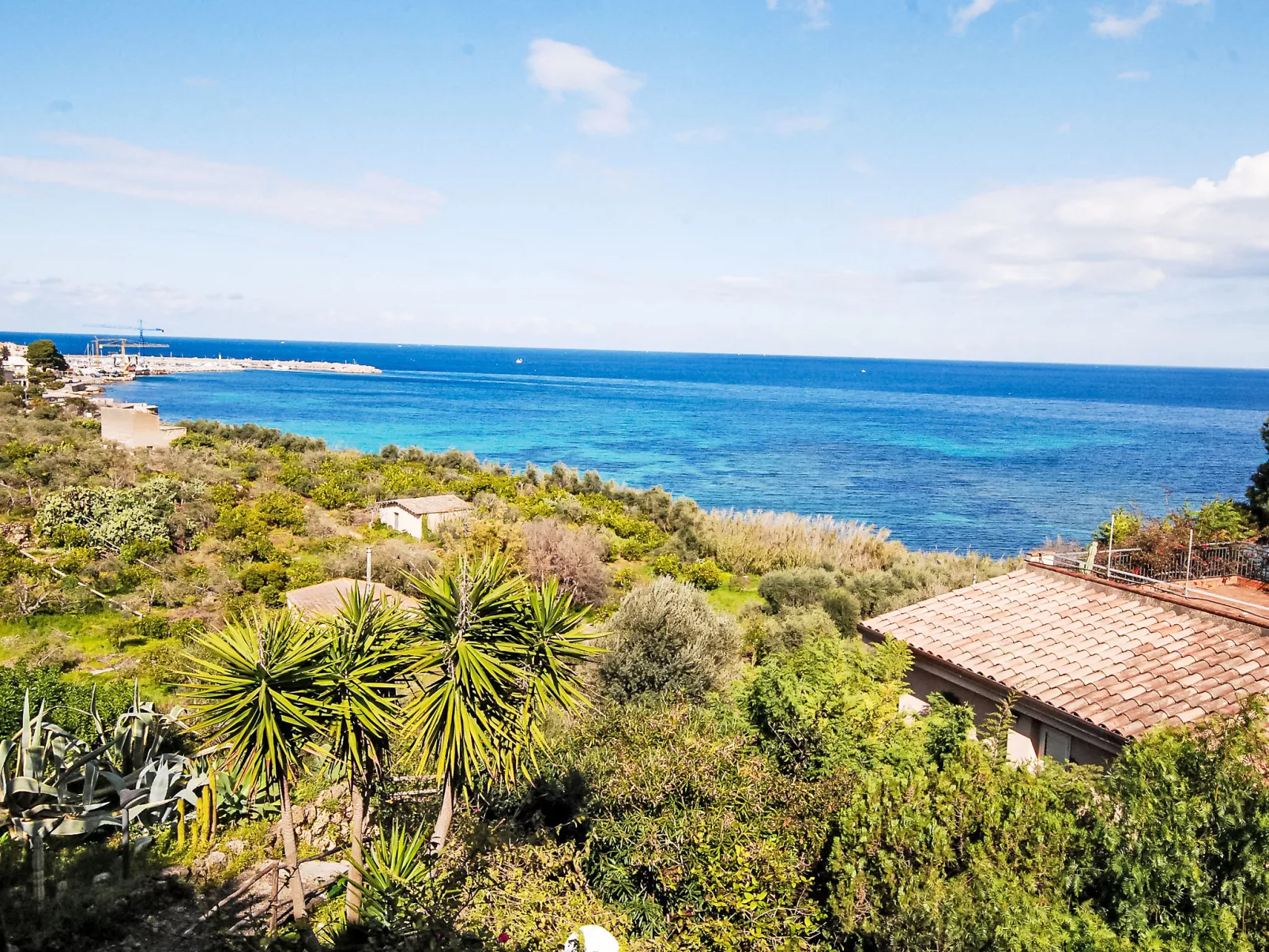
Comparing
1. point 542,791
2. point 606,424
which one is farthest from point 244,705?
point 606,424

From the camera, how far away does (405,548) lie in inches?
891

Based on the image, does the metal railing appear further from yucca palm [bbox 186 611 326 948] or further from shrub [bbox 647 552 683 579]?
shrub [bbox 647 552 683 579]

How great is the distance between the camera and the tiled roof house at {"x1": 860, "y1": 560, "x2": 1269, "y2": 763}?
925 cm

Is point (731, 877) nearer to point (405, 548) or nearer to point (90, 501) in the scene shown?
point (405, 548)

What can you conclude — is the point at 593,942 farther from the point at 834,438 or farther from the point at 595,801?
the point at 834,438

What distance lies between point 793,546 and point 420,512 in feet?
39.1

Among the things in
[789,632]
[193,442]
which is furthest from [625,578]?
[193,442]

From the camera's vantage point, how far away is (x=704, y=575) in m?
24.1

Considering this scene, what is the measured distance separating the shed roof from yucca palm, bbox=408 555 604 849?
19055 millimetres

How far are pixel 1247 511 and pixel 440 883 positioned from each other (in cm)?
1997

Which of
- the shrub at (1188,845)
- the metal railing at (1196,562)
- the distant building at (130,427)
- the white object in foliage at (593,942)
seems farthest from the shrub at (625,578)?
the distant building at (130,427)

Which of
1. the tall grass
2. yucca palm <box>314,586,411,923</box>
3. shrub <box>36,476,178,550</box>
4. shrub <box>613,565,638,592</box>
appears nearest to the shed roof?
shrub <box>613,565,638,592</box>

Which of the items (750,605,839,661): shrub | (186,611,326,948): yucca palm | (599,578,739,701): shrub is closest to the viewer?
(186,611,326,948): yucca palm

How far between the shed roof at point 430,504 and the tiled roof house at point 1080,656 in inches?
677
